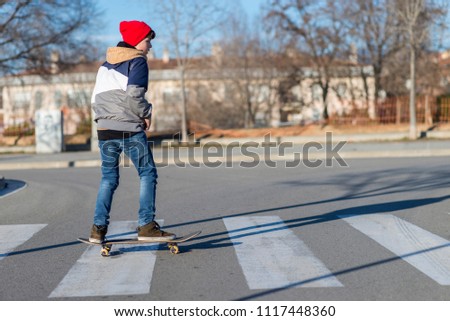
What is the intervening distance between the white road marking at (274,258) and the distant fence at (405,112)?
945 inches

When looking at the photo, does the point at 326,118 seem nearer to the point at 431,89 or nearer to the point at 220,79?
the point at 431,89

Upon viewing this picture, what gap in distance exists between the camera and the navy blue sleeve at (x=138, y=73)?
5.80m

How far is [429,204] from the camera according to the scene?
30.2ft

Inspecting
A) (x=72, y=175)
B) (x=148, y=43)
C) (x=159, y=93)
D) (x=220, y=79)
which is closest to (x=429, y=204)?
(x=148, y=43)

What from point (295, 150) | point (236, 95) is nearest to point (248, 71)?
point (236, 95)

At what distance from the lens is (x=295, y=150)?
23109 millimetres

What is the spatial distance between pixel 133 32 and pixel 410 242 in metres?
3.41

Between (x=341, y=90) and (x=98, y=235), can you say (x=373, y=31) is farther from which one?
(x=98, y=235)

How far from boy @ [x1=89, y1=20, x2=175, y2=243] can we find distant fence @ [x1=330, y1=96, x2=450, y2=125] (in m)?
25.8

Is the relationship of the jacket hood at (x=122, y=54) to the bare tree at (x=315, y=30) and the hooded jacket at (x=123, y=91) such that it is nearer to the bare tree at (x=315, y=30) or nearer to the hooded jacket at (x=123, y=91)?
the hooded jacket at (x=123, y=91)

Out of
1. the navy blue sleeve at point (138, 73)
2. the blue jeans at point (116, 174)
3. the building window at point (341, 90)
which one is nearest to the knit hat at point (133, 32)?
the navy blue sleeve at point (138, 73)

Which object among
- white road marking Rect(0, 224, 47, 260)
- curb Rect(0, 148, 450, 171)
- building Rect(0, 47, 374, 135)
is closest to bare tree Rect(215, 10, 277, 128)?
building Rect(0, 47, 374, 135)

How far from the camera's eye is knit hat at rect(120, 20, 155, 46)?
5.98 m

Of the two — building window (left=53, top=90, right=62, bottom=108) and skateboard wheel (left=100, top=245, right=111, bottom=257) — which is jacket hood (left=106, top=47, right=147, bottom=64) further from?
building window (left=53, top=90, right=62, bottom=108)
